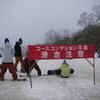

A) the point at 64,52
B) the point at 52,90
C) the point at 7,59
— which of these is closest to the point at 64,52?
the point at 64,52

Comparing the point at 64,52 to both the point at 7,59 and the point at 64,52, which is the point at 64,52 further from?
the point at 7,59

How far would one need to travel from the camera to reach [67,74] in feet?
28.0

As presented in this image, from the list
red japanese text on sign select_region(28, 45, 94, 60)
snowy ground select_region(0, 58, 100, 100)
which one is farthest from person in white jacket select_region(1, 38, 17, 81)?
red japanese text on sign select_region(28, 45, 94, 60)

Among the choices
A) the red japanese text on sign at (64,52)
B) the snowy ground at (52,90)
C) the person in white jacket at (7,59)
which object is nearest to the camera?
the snowy ground at (52,90)

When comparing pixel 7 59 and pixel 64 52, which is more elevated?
pixel 64 52

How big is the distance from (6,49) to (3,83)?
1.21 meters

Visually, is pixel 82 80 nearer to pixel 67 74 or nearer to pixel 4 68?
pixel 67 74

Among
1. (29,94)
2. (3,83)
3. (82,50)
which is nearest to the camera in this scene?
(29,94)

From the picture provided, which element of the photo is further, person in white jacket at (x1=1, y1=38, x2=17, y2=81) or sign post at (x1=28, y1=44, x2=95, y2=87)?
person in white jacket at (x1=1, y1=38, x2=17, y2=81)

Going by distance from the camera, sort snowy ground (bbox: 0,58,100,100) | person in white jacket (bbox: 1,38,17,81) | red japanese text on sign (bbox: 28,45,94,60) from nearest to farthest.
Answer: snowy ground (bbox: 0,58,100,100) < red japanese text on sign (bbox: 28,45,94,60) < person in white jacket (bbox: 1,38,17,81)

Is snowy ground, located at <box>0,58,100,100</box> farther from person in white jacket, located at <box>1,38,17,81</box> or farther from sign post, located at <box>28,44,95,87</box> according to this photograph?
sign post, located at <box>28,44,95,87</box>

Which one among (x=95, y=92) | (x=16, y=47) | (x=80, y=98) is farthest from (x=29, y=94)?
(x=16, y=47)

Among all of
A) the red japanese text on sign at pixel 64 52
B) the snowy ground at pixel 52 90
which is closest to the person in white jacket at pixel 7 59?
the snowy ground at pixel 52 90

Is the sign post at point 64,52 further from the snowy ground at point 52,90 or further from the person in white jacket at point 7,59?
the person in white jacket at point 7,59
